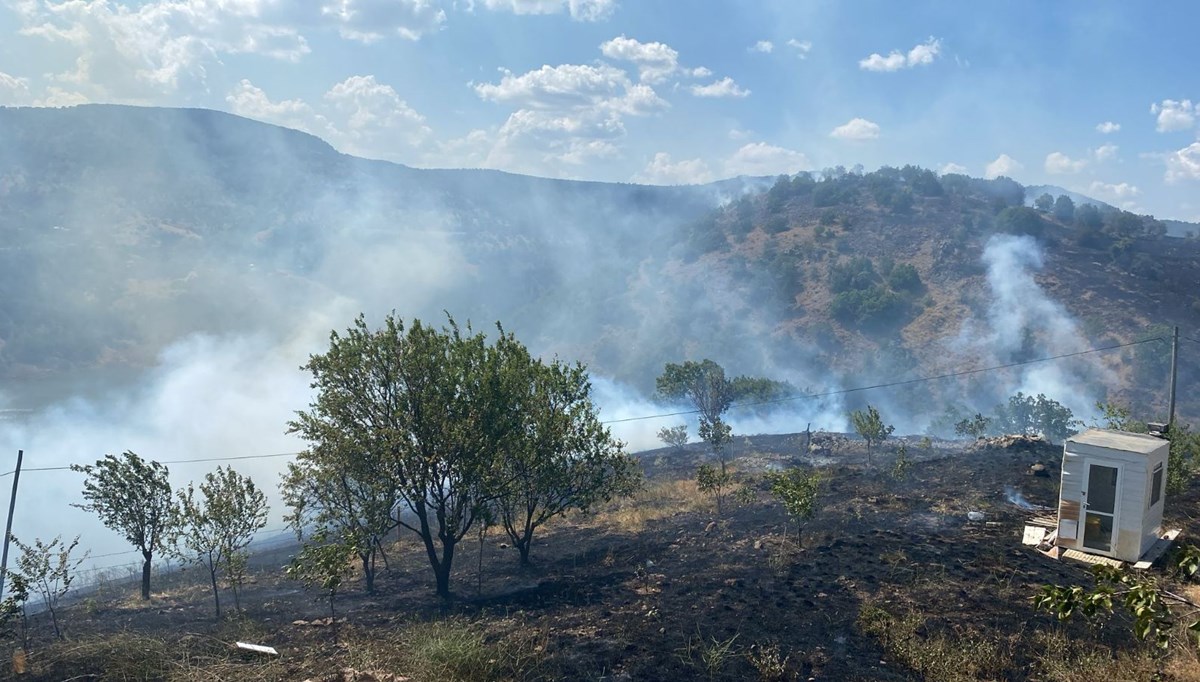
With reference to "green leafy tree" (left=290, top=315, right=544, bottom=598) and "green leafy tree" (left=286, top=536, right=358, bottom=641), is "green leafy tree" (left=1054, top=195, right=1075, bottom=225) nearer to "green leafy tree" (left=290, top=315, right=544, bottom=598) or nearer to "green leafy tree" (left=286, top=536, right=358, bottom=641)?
"green leafy tree" (left=290, top=315, right=544, bottom=598)

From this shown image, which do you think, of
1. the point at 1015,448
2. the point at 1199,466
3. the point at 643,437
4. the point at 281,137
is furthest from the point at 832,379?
the point at 281,137

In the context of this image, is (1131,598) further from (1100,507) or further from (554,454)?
(554,454)

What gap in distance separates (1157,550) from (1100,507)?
6.56 feet

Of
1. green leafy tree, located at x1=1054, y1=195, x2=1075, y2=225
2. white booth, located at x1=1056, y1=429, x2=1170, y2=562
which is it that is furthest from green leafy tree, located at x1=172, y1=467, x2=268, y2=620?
green leafy tree, located at x1=1054, y1=195, x2=1075, y2=225

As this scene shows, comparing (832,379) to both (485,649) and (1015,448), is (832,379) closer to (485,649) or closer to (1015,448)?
(1015,448)

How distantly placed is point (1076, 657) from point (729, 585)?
23.3ft

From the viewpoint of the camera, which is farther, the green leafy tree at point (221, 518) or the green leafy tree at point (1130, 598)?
the green leafy tree at point (221, 518)

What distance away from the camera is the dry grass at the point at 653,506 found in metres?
28.4

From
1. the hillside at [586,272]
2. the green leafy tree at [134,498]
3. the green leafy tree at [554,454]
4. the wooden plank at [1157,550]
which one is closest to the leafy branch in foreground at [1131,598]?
the wooden plank at [1157,550]

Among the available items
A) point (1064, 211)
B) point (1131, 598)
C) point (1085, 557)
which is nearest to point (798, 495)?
point (1085, 557)

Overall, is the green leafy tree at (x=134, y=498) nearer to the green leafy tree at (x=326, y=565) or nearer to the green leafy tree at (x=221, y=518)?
the green leafy tree at (x=221, y=518)

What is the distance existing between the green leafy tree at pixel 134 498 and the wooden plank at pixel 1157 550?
85.0 ft

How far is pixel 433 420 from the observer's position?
57.8 feet

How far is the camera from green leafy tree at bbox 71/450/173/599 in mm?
20922
